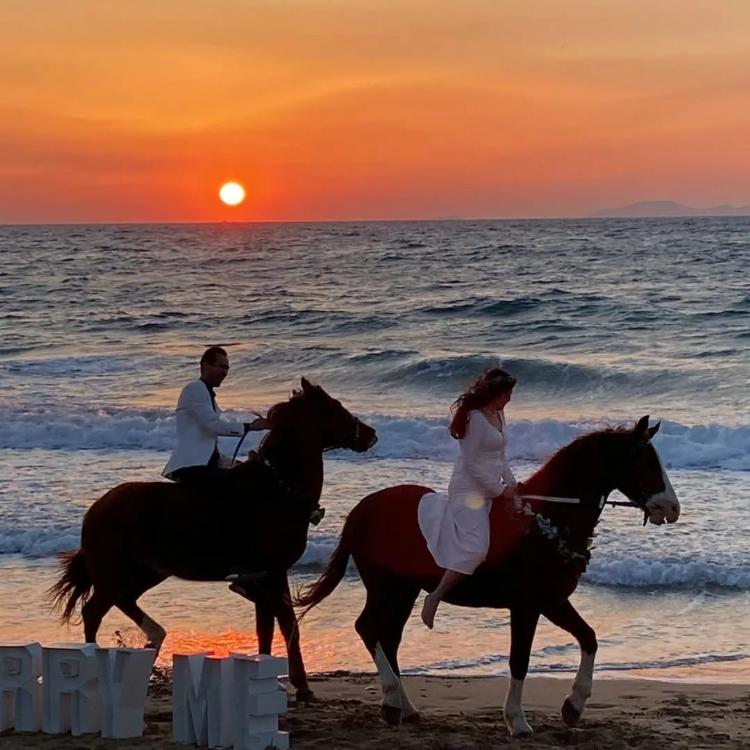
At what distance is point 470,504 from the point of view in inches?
277

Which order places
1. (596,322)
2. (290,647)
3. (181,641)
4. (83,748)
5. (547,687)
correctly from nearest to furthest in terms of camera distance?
(83,748) < (290,647) < (547,687) < (181,641) < (596,322)

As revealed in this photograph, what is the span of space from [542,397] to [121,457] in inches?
416

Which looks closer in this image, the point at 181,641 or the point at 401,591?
the point at 401,591

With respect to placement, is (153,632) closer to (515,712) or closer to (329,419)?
(329,419)

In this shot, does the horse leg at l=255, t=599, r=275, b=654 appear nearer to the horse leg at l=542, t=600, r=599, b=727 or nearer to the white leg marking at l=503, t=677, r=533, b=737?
the white leg marking at l=503, t=677, r=533, b=737

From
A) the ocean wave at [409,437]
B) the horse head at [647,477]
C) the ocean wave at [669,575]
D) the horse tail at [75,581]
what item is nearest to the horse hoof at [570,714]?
the horse head at [647,477]

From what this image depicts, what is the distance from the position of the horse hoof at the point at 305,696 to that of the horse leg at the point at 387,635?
0.75 metres

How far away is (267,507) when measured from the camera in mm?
7754

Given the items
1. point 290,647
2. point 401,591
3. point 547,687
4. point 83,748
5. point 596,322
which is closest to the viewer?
point 83,748

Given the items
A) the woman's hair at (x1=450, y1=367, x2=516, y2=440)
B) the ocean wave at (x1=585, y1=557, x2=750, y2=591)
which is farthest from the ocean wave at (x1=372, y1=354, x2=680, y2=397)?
the woman's hair at (x1=450, y1=367, x2=516, y2=440)

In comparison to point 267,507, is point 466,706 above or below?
below

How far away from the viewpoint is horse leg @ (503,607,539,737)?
705 cm

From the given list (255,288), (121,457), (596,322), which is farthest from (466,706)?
(255,288)

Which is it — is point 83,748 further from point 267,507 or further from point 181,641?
point 181,641
